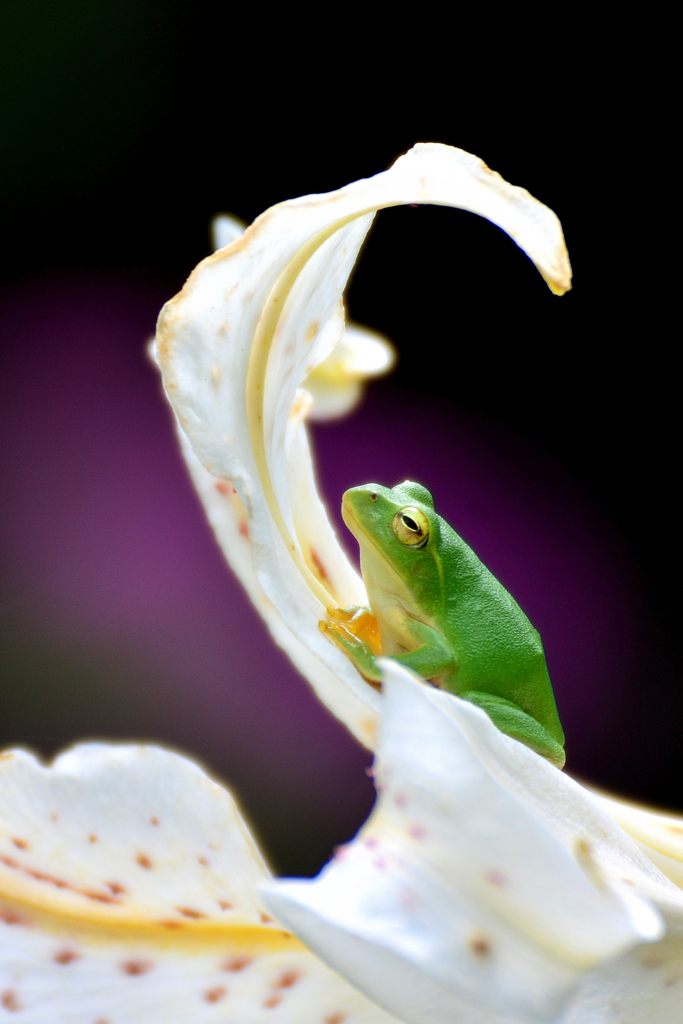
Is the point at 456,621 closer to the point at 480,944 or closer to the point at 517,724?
the point at 517,724

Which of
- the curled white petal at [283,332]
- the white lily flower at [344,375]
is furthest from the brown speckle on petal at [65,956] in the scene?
the white lily flower at [344,375]

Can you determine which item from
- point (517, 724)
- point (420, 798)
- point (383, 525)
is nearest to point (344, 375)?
point (383, 525)

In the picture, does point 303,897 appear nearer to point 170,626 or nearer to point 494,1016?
point 494,1016

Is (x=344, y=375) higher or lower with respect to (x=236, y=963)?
higher

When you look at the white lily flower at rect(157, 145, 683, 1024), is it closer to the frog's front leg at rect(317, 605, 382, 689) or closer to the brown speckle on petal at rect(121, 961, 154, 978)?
the frog's front leg at rect(317, 605, 382, 689)

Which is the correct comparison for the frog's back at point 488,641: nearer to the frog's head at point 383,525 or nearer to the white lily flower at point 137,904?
the frog's head at point 383,525

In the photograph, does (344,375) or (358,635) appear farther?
(344,375)

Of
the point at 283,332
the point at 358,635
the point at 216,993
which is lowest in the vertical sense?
the point at 216,993

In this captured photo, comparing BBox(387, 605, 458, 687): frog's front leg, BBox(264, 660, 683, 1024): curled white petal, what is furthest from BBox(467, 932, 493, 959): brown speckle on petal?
BBox(387, 605, 458, 687): frog's front leg
